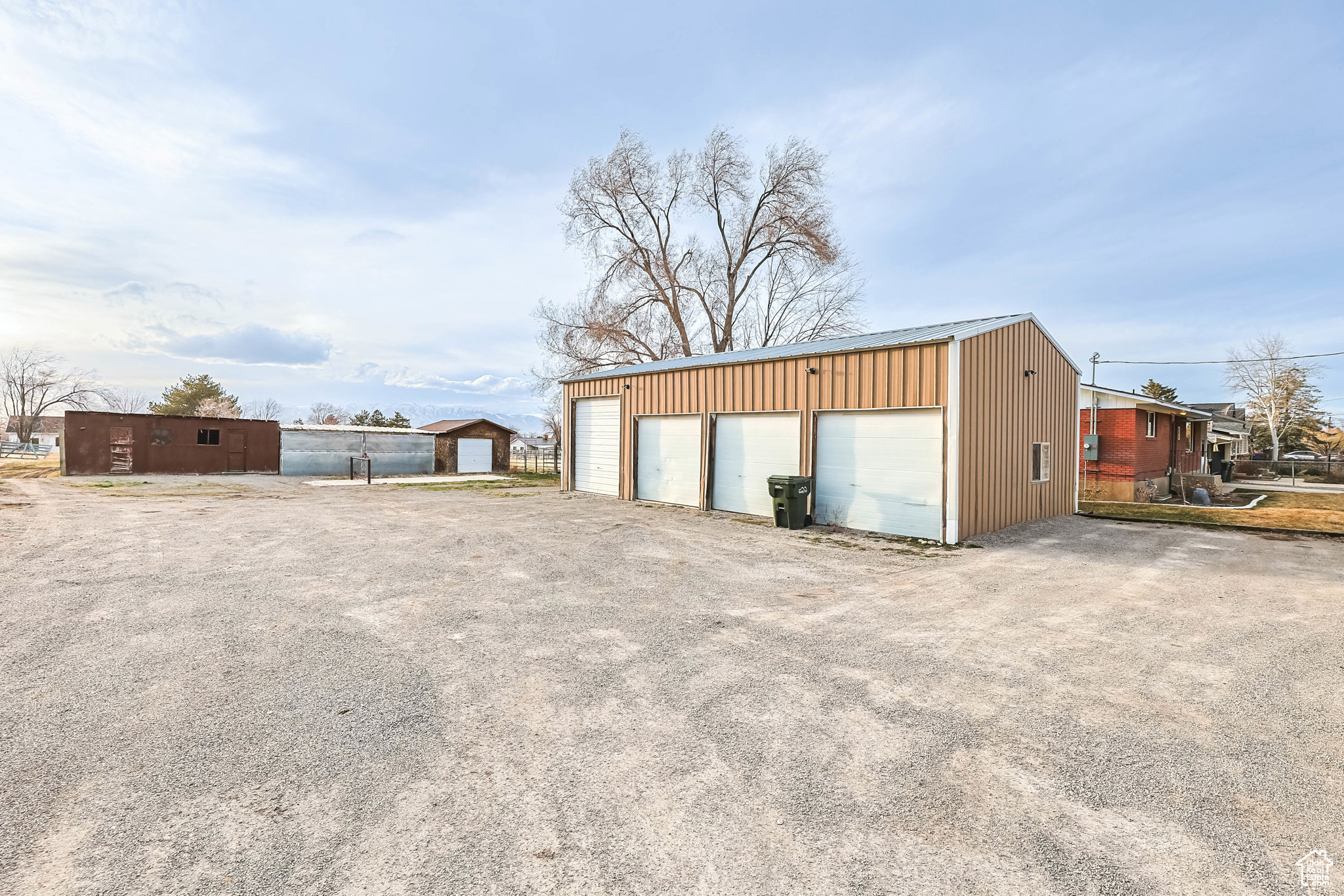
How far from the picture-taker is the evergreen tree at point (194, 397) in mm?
44719

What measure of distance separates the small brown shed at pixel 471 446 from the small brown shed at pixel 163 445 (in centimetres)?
681

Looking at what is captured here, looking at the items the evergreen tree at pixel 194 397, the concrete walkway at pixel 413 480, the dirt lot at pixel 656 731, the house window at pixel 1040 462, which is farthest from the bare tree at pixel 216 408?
the house window at pixel 1040 462

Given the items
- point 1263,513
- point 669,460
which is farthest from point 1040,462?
point 669,460

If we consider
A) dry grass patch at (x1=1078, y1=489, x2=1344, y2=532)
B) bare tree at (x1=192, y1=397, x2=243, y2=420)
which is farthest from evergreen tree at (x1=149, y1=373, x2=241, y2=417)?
dry grass patch at (x1=1078, y1=489, x2=1344, y2=532)

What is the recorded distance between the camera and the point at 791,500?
38.0 feet

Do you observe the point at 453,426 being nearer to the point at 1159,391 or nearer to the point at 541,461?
the point at 541,461

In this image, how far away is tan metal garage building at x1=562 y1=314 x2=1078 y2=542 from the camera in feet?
34.0

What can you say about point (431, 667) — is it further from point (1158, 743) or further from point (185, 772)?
point (1158, 743)

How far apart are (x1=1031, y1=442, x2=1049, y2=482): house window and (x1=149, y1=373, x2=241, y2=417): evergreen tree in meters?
52.8

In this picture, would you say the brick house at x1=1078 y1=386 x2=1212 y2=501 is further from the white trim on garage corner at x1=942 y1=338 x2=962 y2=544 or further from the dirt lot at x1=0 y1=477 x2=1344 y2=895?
the dirt lot at x1=0 y1=477 x2=1344 y2=895

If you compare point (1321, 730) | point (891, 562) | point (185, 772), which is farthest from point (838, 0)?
point (185, 772)

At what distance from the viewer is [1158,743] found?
3.27 meters

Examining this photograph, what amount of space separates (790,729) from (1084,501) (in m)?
18.5

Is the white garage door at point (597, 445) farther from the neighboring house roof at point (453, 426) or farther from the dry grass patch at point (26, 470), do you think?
the dry grass patch at point (26, 470)
